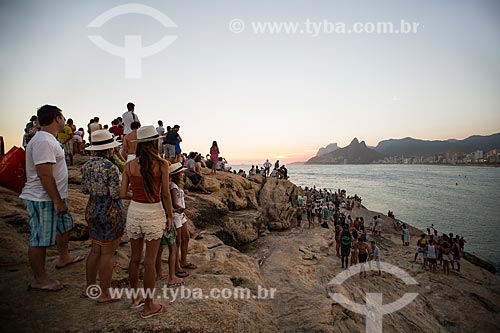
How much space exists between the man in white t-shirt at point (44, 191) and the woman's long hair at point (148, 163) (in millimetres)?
1249

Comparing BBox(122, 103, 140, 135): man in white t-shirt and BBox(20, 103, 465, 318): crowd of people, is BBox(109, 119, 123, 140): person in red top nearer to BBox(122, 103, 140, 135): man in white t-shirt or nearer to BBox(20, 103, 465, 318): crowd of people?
BBox(122, 103, 140, 135): man in white t-shirt

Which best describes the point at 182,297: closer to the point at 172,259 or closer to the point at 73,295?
the point at 172,259

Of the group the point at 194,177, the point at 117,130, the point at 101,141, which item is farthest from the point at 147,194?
the point at 194,177

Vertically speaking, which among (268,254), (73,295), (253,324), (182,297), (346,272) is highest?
(73,295)

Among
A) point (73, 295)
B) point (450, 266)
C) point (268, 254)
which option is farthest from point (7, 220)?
point (450, 266)

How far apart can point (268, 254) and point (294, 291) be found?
3596mm

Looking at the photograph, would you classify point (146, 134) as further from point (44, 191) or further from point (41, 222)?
point (41, 222)

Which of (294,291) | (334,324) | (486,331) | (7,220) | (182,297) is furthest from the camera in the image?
(486,331)

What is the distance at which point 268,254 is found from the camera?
1095 cm

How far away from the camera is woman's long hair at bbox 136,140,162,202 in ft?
10.2

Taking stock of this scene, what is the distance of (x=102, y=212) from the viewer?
344 cm

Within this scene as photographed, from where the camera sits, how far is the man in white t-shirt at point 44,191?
3314mm

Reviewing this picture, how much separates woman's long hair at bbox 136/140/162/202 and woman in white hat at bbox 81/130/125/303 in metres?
0.67

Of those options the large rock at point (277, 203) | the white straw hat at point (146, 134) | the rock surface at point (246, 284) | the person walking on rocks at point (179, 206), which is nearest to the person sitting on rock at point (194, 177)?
the rock surface at point (246, 284)
